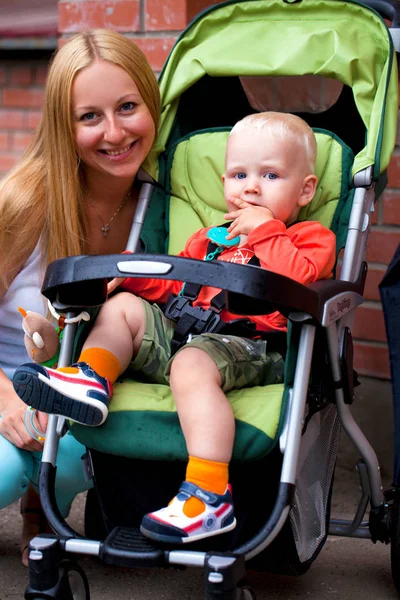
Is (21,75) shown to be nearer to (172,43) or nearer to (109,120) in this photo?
(172,43)

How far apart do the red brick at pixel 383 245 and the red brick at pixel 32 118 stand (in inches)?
72.9

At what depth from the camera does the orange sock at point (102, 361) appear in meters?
2.10

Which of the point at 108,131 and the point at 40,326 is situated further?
the point at 108,131

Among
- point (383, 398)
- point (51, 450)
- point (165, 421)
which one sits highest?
point (165, 421)

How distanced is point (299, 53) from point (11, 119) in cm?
216

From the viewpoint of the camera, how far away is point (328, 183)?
259 centimetres

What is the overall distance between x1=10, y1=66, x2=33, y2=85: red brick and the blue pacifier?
214 cm

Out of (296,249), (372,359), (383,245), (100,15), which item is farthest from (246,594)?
(100,15)

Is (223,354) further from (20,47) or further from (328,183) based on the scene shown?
(20,47)

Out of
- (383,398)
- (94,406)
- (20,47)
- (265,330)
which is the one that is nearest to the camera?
(94,406)

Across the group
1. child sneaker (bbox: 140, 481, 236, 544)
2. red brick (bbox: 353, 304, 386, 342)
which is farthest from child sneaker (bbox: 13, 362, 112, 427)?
red brick (bbox: 353, 304, 386, 342)

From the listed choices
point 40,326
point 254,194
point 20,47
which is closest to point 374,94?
point 254,194

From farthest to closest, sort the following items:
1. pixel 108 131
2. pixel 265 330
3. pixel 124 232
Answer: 1. pixel 124 232
2. pixel 108 131
3. pixel 265 330

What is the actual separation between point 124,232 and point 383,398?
46.8 inches
